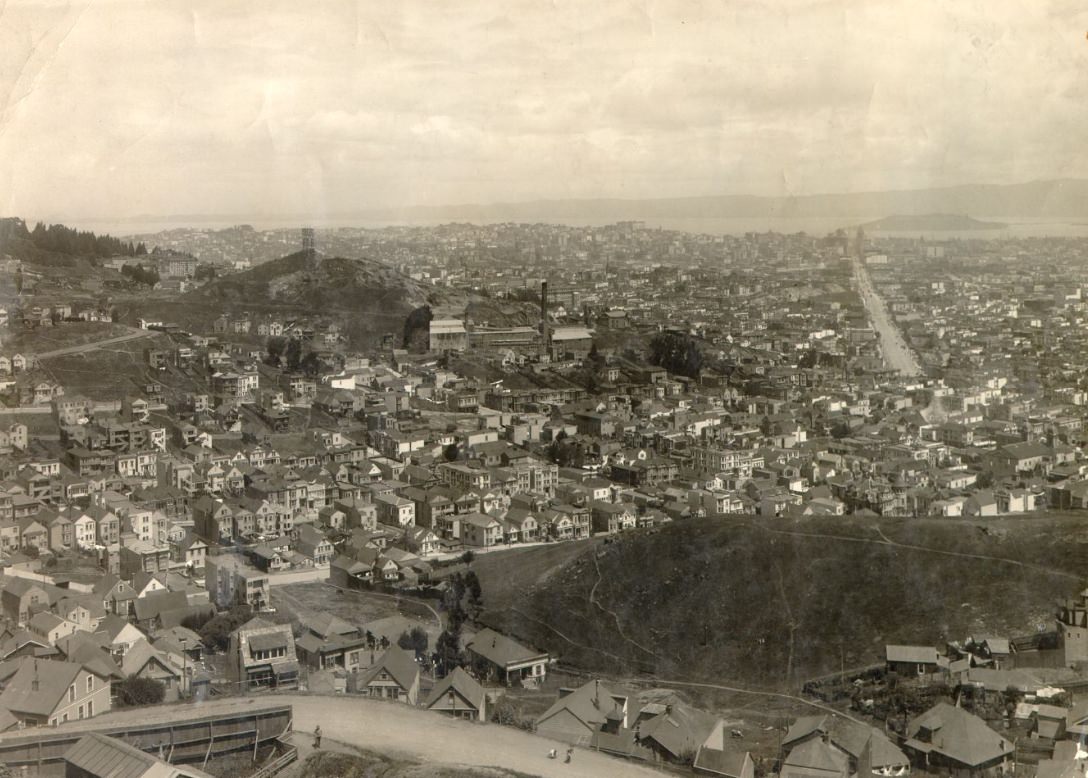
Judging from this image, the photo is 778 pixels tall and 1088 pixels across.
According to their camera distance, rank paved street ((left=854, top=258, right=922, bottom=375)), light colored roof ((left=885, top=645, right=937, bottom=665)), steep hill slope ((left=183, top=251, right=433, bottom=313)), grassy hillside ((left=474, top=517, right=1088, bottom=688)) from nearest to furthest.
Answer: light colored roof ((left=885, top=645, right=937, bottom=665))
grassy hillside ((left=474, top=517, right=1088, bottom=688))
paved street ((left=854, top=258, right=922, bottom=375))
steep hill slope ((left=183, top=251, right=433, bottom=313))

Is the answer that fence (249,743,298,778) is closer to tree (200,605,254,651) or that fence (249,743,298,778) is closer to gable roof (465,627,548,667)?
gable roof (465,627,548,667)

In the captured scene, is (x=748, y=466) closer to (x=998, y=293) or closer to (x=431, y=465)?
(x=431, y=465)

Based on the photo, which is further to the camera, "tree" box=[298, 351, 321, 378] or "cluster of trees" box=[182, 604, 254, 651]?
"tree" box=[298, 351, 321, 378]

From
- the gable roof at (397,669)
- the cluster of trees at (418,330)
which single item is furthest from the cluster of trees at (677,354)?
the gable roof at (397,669)

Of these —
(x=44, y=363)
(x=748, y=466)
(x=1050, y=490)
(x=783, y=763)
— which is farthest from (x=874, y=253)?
(x=44, y=363)

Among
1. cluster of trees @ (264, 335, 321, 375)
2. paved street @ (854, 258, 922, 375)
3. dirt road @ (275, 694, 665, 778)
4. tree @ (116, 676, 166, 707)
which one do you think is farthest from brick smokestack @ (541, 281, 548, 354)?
dirt road @ (275, 694, 665, 778)

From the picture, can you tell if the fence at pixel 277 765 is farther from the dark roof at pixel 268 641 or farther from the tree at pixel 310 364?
the tree at pixel 310 364

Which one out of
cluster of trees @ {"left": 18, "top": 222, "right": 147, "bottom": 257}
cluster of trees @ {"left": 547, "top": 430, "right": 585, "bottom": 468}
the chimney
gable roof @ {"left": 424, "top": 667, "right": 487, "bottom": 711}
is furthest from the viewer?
the chimney
